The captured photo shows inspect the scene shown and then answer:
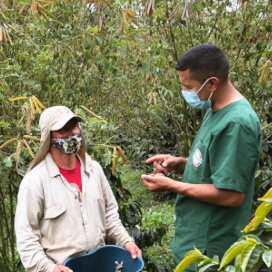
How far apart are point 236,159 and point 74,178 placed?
991 millimetres

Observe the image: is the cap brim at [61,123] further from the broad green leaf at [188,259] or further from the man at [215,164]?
the broad green leaf at [188,259]

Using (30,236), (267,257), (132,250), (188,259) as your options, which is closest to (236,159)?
(132,250)

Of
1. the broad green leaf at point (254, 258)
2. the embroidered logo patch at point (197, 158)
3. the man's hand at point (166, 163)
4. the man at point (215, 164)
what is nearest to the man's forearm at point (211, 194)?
the man at point (215, 164)

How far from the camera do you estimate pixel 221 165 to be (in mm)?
2184

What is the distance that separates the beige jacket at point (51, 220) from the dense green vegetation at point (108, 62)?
24.7 inches

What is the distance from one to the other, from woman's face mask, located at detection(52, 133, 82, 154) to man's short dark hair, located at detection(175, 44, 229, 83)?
31.3 inches

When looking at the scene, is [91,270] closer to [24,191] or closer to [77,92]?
[24,191]

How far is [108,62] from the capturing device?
13.9 ft

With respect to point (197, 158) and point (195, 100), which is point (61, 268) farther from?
point (195, 100)

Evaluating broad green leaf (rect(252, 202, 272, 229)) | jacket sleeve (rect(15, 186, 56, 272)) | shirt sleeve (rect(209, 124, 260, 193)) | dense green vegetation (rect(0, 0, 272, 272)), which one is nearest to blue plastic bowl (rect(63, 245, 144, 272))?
jacket sleeve (rect(15, 186, 56, 272))

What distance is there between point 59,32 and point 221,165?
8.80 ft

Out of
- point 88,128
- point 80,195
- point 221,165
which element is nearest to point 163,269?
point 88,128

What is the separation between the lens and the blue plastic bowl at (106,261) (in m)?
2.43

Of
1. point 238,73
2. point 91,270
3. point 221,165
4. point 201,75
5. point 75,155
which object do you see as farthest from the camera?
point 238,73
